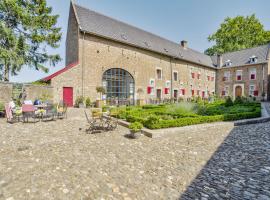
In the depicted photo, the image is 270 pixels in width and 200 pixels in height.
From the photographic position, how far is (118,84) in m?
19.2

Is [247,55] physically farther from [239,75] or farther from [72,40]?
[72,40]

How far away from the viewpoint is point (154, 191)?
275 centimetres

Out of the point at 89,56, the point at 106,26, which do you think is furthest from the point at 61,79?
the point at 106,26

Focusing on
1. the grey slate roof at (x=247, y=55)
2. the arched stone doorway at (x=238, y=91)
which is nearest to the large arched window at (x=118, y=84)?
the arched stone doorway at (x=238, y=91)

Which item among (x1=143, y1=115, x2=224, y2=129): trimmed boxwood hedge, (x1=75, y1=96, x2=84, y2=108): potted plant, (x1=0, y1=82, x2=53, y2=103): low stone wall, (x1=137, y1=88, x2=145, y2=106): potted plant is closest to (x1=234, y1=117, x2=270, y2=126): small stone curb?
(x1=143, y1=115, x2=224, y2=129): trimmed boxwood hedge

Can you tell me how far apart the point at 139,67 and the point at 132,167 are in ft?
59.3

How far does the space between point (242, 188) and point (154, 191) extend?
1.48 meters

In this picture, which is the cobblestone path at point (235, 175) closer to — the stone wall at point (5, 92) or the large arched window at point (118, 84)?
the stone wall at point (5, 92)

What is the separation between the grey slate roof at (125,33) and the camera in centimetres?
1742

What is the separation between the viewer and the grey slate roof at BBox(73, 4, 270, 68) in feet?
57.8

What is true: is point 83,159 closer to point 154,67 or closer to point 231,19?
point 154,67

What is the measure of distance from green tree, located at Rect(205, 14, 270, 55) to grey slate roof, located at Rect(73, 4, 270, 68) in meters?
6.62

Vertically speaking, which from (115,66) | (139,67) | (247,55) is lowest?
(115,66)

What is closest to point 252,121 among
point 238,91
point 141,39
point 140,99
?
point 140,99
